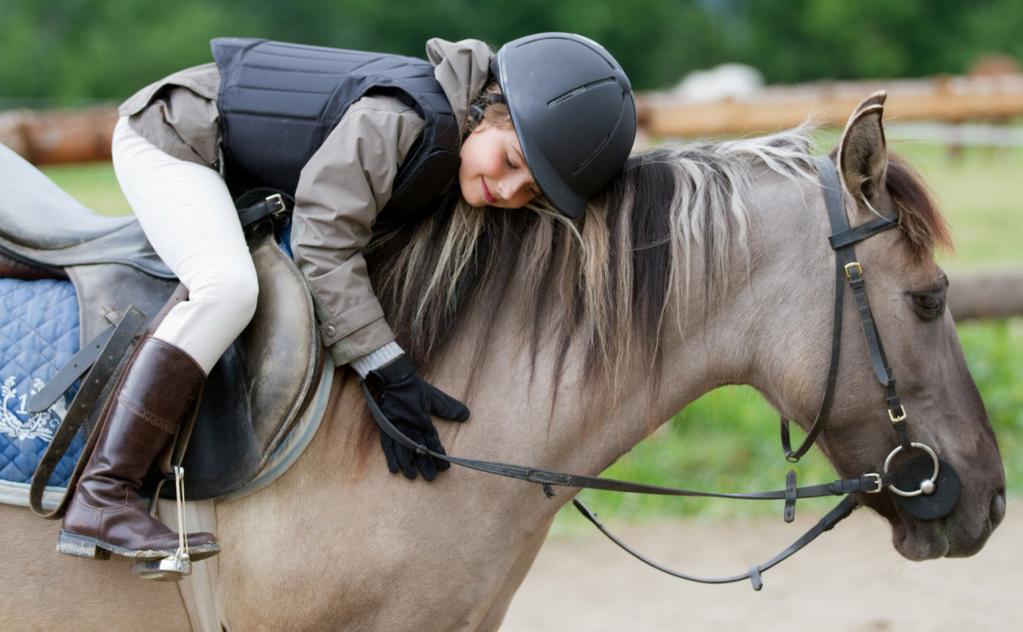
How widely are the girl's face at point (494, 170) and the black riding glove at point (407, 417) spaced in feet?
1.47

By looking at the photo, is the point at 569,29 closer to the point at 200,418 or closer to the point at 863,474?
the point at 863,474

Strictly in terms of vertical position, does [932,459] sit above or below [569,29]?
above

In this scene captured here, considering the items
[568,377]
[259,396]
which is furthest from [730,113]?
[259,396]

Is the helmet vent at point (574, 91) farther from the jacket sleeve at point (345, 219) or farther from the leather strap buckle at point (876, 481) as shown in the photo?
the leather strap buckle at point (876, 481)

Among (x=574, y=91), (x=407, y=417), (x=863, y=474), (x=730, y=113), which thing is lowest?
(x=730, y=113)

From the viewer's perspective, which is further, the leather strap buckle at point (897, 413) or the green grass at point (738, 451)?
the green grass at point (738, 451)

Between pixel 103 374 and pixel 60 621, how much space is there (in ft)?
1.88

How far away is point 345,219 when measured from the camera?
241 cm

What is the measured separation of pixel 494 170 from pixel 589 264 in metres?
0.32

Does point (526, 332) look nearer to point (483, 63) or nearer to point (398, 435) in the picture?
point (398, 435)

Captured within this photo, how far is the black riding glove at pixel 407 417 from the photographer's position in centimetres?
242

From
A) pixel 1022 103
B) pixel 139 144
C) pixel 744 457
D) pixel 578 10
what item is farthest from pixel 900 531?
pixel 578 10

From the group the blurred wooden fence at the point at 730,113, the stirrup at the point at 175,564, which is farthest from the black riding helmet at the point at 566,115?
the blurred wooden fence at the point at 730,113

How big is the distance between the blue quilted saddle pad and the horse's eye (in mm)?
1946
